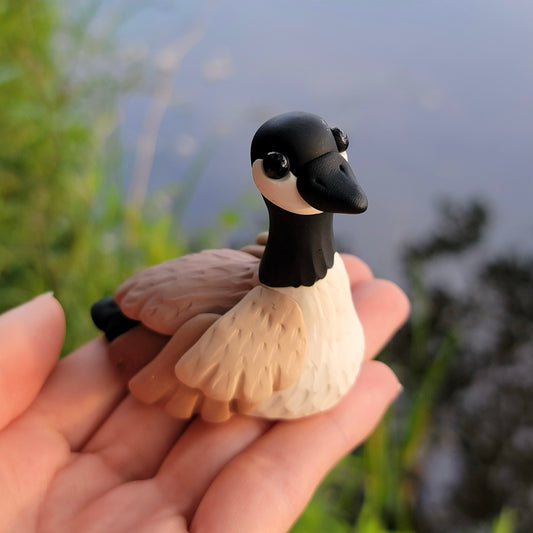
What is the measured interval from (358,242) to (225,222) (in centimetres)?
48

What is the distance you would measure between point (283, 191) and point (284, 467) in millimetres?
381

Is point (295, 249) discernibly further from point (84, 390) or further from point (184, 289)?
point (84, 390)

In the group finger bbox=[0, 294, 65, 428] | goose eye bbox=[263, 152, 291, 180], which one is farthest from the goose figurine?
finger bbox=[0, 294, 65, 428]

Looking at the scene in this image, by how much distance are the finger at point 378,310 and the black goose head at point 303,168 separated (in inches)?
17.3

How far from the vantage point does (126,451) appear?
892 mm

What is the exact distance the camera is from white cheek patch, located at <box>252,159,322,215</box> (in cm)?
72

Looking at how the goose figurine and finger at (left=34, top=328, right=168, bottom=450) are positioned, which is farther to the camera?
finger at (left=34, top=328, right=168, bottom=450)

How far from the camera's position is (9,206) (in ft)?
4.43

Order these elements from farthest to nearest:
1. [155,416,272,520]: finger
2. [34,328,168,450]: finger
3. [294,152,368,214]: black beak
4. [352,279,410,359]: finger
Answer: [352,279,410,359]: finger → [34,328,168,450]: finger → [155,416,272,520]: finger → [294,152,368,214]: black beak

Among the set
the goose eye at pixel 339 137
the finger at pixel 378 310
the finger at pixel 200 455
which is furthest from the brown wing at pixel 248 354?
the finger at pixel 378 310

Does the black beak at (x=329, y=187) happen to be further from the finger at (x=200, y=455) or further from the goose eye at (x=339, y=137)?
the finger at (x=200, y=455)

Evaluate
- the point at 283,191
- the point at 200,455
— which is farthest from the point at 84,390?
the point at 283,191

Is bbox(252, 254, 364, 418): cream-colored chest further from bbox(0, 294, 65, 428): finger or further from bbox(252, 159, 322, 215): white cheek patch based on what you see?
bbox(0, 294, 65, 428): finger

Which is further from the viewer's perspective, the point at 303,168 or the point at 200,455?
the point at 200,455
